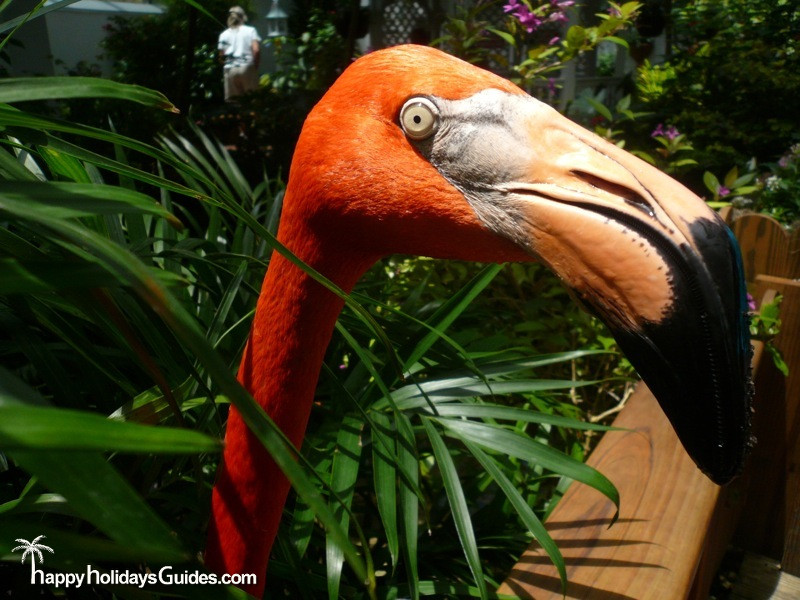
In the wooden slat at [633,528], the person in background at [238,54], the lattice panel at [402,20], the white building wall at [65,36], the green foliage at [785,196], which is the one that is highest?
the lattice panel at [402,20]

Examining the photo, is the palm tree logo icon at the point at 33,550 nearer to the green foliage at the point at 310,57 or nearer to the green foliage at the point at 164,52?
the green foliage at the point at 164,52

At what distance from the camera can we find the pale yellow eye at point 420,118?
0.65 m

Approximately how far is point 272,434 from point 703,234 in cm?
43

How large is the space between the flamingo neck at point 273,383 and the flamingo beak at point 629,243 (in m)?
0.20

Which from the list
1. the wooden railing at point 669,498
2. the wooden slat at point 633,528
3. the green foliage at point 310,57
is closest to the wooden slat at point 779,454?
the wooden railing at point 669,498

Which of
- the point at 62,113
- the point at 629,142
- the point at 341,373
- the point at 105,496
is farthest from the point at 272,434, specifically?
the point at 629,142

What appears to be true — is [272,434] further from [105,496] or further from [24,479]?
[24,479]

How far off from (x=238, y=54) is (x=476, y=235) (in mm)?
4337

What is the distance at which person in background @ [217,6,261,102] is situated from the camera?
4.32 meters

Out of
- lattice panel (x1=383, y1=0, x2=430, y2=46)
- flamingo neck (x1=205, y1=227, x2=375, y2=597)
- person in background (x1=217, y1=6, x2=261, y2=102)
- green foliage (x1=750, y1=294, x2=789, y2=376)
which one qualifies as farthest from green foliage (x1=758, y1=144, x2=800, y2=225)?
person in background (x1=217, y1=6, x2=261, y2=102)

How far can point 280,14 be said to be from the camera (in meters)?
5.06

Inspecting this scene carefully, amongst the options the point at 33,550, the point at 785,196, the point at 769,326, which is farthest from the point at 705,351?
the point at 785,196

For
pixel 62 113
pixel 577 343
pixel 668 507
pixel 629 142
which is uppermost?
pixel 629 142

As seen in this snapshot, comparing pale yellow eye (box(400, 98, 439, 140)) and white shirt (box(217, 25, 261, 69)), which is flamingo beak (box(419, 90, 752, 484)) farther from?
white shirt (box(217, 25, 261, 69))
